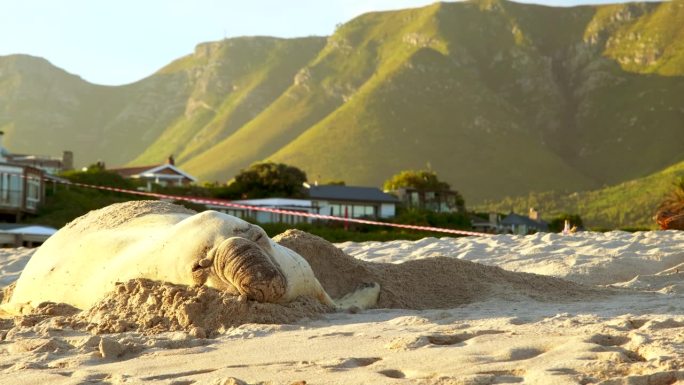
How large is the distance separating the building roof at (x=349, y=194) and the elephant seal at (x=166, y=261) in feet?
216

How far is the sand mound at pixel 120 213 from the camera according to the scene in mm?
9336

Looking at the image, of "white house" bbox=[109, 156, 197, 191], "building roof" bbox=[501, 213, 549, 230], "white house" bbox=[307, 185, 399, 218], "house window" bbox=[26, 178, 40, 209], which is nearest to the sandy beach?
"house window" bbox=[26, 178, 40, 209]

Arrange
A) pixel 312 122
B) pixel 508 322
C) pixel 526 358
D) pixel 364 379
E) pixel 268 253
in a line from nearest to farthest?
pixel 364 379
pixel 526 358
pixel 508 322
pixel 268 253
pixel 312 122

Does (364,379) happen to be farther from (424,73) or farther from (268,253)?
(424,73)

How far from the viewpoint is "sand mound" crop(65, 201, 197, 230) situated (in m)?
9.34

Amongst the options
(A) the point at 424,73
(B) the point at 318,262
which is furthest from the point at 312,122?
(B) the point at 318,262

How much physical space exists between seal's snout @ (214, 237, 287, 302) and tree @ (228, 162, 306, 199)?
187ft

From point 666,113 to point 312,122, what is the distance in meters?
60.4

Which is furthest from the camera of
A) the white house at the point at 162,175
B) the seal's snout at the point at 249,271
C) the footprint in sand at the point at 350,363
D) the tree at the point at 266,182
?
the white house at the point at 162,175

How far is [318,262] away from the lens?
937cm

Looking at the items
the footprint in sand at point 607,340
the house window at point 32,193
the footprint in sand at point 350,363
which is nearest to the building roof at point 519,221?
the house window at point 32,193

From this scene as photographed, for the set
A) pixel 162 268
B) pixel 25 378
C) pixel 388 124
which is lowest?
pixel 25 378

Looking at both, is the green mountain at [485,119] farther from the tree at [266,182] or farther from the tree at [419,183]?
the tree at [266,182]

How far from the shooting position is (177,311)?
7312 millimetres
